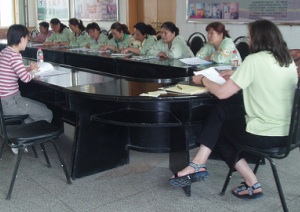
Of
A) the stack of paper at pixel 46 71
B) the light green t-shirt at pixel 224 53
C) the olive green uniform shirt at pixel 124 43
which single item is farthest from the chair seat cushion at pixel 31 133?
the olive green uniform shirt at pixel 124 43

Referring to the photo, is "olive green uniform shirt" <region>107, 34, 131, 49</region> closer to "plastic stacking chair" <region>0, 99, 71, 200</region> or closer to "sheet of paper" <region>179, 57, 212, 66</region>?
"sheet of paper" <region>179, 57, 212, 66</region>

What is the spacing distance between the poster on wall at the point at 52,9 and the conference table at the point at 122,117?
574 cm

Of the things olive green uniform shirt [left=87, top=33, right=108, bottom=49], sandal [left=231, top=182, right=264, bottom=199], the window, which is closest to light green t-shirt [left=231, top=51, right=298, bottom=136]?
sandal [left=231, top=182, right=264, bottom=199]

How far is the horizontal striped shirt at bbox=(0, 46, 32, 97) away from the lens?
2574 millimetres

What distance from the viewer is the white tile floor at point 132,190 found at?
7.06 ft

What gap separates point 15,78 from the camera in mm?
2631

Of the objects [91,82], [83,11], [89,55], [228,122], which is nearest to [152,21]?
[83,11]

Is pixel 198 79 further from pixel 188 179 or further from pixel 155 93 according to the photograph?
pixel 188 179

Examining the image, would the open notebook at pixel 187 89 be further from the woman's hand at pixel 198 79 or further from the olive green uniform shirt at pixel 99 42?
the olive green uniform shirt at pixel 99 42

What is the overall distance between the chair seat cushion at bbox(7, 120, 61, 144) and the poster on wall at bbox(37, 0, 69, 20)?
629cm

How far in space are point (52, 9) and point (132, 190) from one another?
7.26 meters

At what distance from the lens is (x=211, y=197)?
2246mm

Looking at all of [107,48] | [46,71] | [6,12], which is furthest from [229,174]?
[6,12]

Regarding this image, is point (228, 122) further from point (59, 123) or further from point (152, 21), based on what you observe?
point (152, 21)
